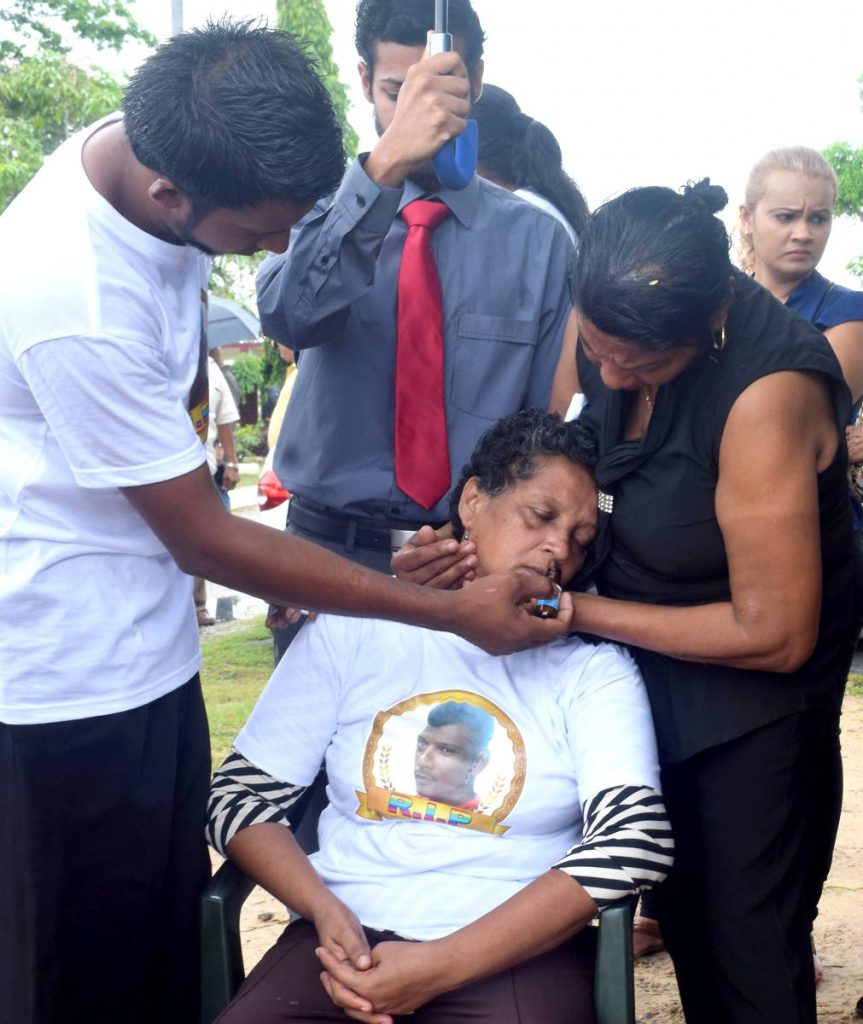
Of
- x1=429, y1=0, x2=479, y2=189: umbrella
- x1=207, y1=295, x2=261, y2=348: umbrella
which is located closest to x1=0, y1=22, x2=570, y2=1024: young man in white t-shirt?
x1=429, y1=0, x2=479, y2=189: umbrella

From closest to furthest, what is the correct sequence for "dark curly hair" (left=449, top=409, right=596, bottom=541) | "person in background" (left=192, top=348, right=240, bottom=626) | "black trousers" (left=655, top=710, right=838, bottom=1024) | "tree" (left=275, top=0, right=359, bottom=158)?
"black trousers" (left=655, top=710, right=838, bottom=1024), "dark curly hair" (left=449, top=409, right=596, bottom=541), "person in background" (left=192, top=348, right=240, bottom=626), "tree" (left=275, top=0, right=359, bottom=158)

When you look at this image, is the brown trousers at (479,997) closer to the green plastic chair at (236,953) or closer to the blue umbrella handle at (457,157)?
the green plastic chair at (236,953)

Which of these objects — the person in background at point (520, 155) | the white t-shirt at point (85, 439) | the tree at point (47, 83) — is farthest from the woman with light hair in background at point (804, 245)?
the tree at point (47, 83)

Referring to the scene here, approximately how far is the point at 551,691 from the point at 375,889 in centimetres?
47

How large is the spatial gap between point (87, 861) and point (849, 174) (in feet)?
70.7

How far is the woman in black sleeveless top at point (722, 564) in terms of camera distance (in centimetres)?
201

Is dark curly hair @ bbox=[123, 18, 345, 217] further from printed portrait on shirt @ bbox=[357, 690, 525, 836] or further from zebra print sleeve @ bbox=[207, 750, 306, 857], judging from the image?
zebra print sleeve @ bbox=[207, 750, 306, 857]

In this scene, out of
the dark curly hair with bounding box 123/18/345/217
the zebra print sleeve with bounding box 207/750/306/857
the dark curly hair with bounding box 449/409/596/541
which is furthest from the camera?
the dark curly hair with bounding box 449/409/596/541

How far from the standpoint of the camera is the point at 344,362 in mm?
2871

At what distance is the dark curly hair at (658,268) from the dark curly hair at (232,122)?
0.46 m

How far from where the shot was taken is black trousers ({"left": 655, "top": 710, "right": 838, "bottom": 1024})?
7.08 feet

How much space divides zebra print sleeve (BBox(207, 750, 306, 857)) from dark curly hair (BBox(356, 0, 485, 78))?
1605 mm

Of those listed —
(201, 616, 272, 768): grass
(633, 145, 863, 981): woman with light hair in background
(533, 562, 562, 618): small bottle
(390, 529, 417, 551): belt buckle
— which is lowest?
(201, 616, 272, 768): grass

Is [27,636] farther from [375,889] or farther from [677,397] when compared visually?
[677,397]
